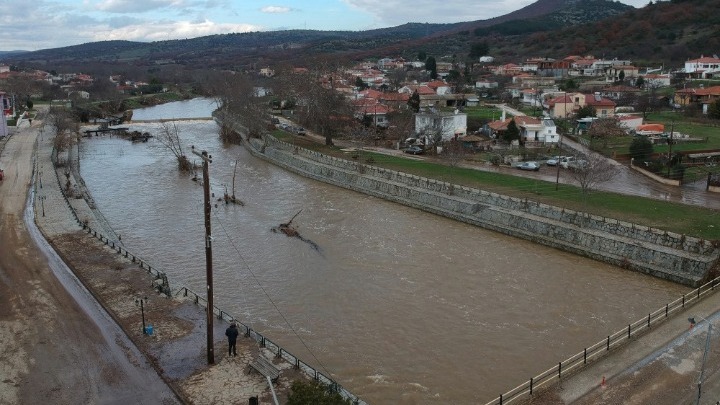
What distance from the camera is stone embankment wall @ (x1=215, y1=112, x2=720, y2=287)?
20.7 metres

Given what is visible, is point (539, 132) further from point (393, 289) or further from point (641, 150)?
point (393, 289)

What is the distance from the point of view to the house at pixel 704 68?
258ft

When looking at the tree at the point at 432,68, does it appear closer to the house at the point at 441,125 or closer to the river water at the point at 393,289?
the house at the point at 441,125

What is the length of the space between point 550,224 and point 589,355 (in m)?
10.9

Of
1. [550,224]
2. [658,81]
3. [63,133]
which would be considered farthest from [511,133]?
[658,81]

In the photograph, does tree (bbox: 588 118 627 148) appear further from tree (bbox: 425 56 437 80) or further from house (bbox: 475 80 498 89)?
tree (bbox: 425 56 437 80)

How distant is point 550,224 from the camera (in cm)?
2483

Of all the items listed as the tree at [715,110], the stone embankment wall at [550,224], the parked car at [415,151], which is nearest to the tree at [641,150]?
the parked car at [415,151]

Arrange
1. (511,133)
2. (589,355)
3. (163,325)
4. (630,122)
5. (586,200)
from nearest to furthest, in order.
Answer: (589,355) → (163,325) → (586,200) → (511,133) → (630,122)

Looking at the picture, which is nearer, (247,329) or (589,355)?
(589,355)

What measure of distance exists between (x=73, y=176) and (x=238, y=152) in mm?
15519

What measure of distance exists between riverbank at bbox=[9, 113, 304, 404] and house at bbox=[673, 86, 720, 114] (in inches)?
2101

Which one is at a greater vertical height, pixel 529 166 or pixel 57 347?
pixel 529 166

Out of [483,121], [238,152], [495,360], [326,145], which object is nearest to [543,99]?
[483,121]
